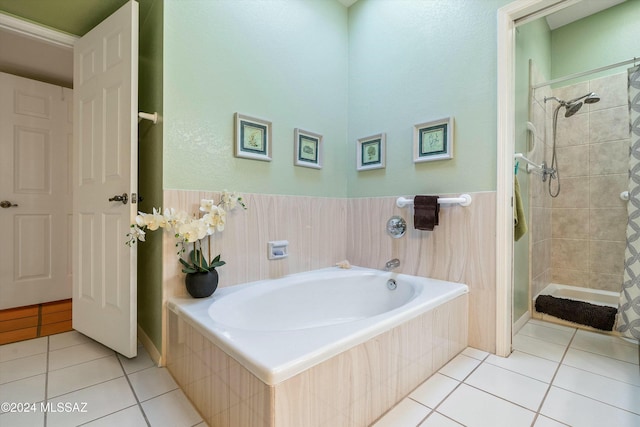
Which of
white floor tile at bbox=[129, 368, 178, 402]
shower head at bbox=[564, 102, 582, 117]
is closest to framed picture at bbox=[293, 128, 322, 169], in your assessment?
white floor tile at bbox=[129, 368, 178, 402]

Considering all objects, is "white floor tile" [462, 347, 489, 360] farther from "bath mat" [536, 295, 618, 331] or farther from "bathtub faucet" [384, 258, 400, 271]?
"bath mat" [536, 295, 618, 331]

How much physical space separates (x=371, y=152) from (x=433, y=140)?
19.0 inches

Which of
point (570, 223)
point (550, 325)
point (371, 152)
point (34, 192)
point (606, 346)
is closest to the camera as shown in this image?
point (606, 346)

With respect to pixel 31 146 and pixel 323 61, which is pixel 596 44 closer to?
pixel 323 61

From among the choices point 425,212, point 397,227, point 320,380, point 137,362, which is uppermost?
point 425,212

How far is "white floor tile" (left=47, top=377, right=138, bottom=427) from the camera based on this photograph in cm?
109

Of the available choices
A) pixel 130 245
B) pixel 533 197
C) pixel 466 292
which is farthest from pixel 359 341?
pixel 533 197

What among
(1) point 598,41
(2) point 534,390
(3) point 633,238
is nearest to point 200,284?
(2) point 534,390

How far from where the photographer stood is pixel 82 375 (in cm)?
139

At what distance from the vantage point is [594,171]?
2412 mm

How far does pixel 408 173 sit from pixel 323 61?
1.08 metres

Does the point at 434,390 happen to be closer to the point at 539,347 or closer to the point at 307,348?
the point at 307,348

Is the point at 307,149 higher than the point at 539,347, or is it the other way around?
the point at 307,149

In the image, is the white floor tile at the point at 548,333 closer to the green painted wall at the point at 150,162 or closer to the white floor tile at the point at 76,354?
the green painted wall at the point at 150,162
